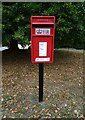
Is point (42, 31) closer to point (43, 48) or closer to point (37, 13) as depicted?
point (43, 48)

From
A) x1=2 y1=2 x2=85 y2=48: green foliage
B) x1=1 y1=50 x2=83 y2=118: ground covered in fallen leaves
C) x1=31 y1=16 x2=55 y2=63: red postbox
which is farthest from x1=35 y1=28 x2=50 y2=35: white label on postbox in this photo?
x1=2 y1=2 x2=85 y2=48: green foliage

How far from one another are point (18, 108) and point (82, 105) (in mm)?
1081

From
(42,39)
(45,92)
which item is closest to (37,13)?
(45,92)

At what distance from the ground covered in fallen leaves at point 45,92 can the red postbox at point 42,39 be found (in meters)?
0.77

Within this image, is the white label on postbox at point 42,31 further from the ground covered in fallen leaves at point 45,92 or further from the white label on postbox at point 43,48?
the ground covered in fallen leaves at point 45,92

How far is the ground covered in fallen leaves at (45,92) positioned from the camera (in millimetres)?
3887

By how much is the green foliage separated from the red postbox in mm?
3055

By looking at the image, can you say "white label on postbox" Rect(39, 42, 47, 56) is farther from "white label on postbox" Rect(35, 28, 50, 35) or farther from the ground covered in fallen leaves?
the ground covered in fallen leaves

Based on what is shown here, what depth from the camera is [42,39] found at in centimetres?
409

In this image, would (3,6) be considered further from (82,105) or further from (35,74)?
(82,105)

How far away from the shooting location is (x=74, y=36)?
8.36 m

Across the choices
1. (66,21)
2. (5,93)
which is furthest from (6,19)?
(5,93)

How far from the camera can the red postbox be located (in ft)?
13.1

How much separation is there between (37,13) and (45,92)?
11.8 ft
